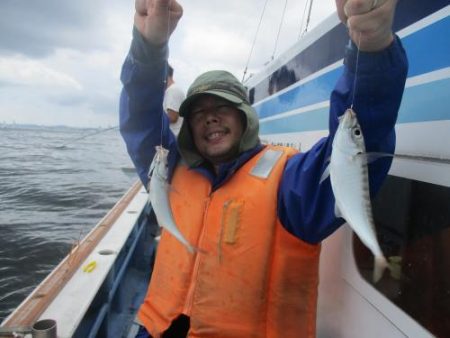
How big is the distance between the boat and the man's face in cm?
68

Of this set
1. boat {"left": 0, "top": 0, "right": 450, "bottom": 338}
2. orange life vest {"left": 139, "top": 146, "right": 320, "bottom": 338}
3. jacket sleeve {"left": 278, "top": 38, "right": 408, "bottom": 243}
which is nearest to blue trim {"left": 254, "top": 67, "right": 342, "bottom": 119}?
boat {"left": 0, "top": 0, "right": 450, "bottom": 338}

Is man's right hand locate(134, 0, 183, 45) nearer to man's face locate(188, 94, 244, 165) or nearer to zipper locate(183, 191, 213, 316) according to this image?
man's face locate(188, 94, 244, 165)

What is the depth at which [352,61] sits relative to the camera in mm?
1753

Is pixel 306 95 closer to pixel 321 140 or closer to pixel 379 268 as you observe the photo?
pixel 321 140

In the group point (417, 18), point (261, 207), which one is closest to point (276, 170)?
point (261, 207)

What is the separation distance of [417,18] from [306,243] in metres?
1.39

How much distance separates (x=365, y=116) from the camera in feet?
5.74

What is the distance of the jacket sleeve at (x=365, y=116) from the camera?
66.4 inches

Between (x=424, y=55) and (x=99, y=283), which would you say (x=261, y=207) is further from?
(x=99, y=283)

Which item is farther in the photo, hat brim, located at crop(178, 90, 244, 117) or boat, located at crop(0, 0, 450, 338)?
hat brim, located at crop(178, 90, 244, 117)

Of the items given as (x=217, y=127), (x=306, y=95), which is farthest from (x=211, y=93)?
(x=306, y=95)

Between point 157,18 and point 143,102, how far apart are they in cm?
65

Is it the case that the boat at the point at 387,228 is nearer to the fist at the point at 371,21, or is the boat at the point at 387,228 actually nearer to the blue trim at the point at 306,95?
the blue trim at the point at 306,95

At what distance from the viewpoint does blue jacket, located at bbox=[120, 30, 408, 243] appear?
171cm
